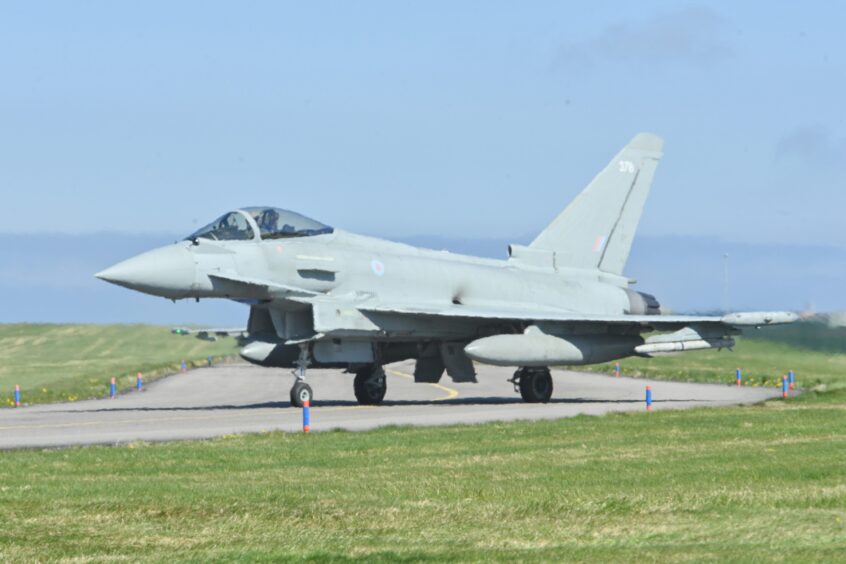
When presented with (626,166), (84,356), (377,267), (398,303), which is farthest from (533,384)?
(84,356)

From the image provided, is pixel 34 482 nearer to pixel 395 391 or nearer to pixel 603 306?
pixel 603 306

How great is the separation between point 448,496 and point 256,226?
15.9 meters

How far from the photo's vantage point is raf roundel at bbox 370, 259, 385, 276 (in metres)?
29.7

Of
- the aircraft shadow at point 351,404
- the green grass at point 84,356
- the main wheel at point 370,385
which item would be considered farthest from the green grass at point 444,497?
the green grass at point 84,356

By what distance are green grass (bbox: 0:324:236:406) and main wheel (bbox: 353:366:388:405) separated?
369 inches

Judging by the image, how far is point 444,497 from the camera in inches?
509

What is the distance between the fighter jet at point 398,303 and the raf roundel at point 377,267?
Result: 4 cm

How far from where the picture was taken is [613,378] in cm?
4872

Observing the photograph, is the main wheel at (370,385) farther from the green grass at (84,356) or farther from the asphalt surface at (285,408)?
the green grass at (84,356)

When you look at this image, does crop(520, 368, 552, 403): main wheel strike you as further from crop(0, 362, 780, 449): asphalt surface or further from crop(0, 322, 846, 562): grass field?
crop(0, 322, 846, 562): grass field

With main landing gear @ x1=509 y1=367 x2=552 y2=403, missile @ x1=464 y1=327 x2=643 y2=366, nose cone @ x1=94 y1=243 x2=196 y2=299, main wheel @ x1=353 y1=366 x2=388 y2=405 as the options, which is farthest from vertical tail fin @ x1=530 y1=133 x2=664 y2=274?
nose cone @ x1=94 y1=243 x2=196 y2=299

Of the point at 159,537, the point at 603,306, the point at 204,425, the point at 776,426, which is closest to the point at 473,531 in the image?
the point at 159,537

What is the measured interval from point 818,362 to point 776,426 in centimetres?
1651

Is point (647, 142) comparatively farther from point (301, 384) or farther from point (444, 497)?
point (444, 497)
